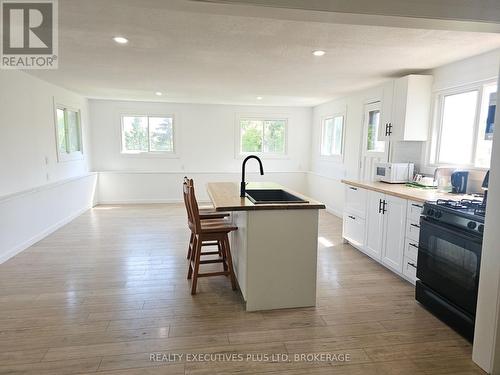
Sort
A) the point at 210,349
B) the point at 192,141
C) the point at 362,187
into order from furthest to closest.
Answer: the point at 192,141 < the point at 362,187 < the point at 210,349

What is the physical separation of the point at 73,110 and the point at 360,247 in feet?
18.7

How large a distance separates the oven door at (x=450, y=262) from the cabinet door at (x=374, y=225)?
802mm

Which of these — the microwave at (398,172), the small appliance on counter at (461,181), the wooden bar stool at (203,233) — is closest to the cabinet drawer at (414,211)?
the small appliance on counter at (461,181)

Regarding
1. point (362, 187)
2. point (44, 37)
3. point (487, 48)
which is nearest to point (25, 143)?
point (44, 37)

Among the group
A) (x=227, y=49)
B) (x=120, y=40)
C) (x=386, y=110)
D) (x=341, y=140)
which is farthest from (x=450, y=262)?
(x=341, y=140)

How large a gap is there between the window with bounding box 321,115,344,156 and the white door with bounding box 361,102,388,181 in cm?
88

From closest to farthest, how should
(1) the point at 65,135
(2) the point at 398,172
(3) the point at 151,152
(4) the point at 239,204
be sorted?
1. (4) the point at 239,204
2. (2) the point at 398,172
3. (1) the point at 65,135
4. (3) the point at 151,152

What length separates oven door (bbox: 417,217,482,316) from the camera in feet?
7.30

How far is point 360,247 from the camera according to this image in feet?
13.3

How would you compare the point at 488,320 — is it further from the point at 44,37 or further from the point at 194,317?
the point at 44,37

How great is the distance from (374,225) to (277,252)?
1655 millimetres

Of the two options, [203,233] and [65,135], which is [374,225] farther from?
[65,135]

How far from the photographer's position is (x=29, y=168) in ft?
14.3

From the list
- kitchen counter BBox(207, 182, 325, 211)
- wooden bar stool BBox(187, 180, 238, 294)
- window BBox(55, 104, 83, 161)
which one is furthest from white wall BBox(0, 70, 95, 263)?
kitchen counter BBox(207, 182, 325, 211)
